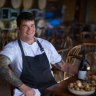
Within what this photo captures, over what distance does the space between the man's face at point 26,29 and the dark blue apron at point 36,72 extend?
83 millimetres

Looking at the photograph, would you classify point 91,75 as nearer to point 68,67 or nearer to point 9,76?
point 68,67

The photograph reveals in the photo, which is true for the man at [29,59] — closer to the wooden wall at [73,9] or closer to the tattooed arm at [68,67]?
the tattooed arm at [68,67]

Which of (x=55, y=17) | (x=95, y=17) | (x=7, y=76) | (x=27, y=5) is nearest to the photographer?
(x=7, y=76)

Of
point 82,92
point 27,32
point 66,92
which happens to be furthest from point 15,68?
point 82,92

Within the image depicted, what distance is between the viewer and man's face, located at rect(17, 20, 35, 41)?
6.70ft

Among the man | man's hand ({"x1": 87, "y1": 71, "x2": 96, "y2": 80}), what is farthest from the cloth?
man's hand ({"x1": 87, "y1": 71, "x2": 96, "y2": 80})

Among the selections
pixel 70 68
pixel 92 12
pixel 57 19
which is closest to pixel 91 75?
pixel 70 68

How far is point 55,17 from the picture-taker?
10422 millimetres

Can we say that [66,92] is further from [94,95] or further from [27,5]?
[27,5]

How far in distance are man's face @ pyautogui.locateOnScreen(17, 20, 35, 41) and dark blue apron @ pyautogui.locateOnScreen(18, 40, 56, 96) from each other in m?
0.08

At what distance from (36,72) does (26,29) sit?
15.8 inches

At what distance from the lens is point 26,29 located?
6.75ft

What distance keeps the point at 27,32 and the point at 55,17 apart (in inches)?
334

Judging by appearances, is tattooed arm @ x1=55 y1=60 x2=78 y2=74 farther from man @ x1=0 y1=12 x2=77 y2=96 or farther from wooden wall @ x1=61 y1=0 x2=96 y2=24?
wooden wall @ x1=61 y1=0 x2=96 y2=24
